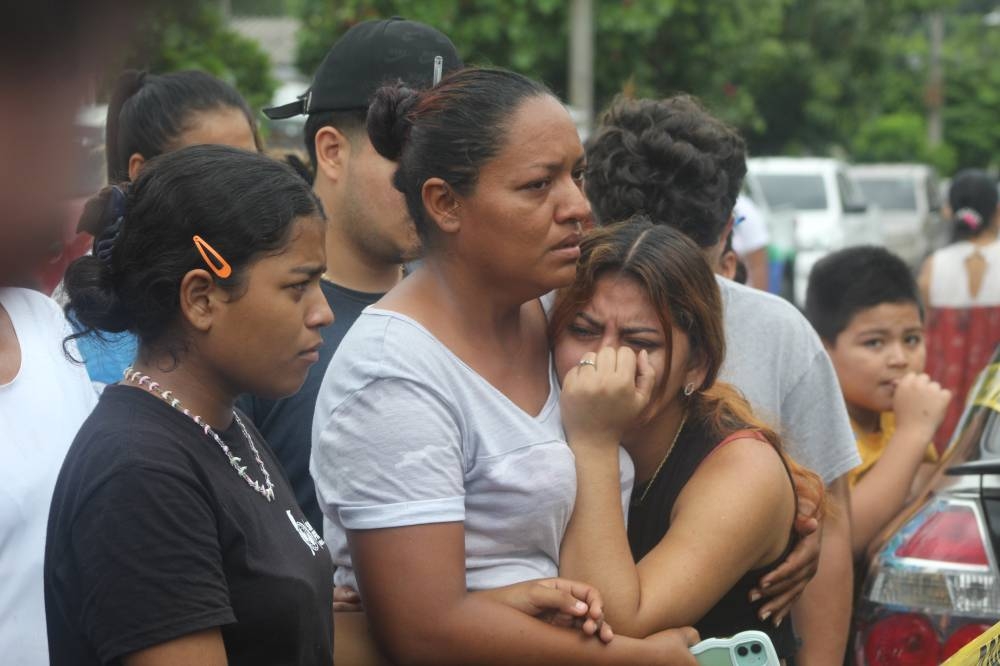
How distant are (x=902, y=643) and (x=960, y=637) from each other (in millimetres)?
135

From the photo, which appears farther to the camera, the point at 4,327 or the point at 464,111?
the point at 4,327

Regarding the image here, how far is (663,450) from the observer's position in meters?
2.68

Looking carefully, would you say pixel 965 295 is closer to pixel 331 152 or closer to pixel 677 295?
pixel 331 152

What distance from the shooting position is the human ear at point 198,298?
2.08 meters

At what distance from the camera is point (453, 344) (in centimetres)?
230

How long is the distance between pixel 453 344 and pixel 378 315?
0.14 m

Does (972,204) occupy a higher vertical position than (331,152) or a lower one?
lower

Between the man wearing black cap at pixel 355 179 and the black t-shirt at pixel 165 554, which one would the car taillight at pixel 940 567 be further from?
the black t-shirt at pixel 165 554

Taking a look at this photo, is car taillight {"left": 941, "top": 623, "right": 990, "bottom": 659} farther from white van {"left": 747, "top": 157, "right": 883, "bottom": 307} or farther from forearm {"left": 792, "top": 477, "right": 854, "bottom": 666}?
white van {"left": 747, "top": 157, "right": 883, "bottom": 307}

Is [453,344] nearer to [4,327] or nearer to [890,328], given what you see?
[4,327]

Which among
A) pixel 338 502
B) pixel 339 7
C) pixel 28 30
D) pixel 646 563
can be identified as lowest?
pixel 339 7

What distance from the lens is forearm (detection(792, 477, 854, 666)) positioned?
10.1 feet

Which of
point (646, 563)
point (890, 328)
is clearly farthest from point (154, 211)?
point (890, 328)

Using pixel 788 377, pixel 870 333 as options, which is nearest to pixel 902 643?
pixel 788 377
